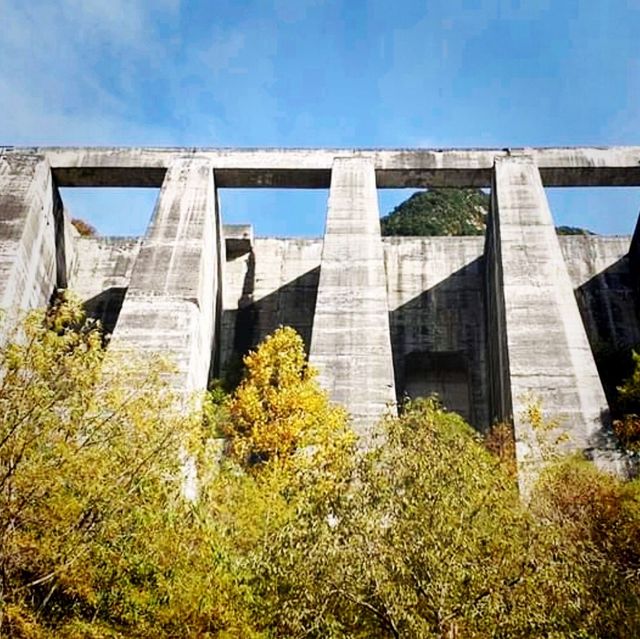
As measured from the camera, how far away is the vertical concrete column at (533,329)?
14.3m

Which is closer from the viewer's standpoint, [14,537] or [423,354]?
[14,537]

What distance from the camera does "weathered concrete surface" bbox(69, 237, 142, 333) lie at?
21.9m

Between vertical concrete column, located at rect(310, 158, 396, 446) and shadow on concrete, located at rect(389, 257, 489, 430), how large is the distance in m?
4.14

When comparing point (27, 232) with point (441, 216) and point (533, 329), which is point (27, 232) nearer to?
point (533, 329)

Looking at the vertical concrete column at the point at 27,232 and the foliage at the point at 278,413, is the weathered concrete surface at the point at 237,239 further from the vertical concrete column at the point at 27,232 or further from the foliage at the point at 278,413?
the foliage at the point at 278,413

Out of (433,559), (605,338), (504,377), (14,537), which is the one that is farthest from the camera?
(605,338)

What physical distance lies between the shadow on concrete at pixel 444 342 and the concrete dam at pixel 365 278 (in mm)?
42

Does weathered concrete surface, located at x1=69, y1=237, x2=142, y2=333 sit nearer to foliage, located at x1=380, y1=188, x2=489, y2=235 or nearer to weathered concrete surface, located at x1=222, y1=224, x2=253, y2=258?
weathered concrete surface, located at x1=222, y1=224, x2=253, y2=258

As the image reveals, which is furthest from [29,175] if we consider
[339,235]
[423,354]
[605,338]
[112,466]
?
[605,338]

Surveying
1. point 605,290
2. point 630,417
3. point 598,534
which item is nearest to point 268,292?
point 605,290

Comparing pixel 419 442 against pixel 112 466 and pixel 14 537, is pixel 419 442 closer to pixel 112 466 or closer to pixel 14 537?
pixel 112 466

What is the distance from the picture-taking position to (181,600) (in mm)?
7438

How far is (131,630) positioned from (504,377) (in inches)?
412

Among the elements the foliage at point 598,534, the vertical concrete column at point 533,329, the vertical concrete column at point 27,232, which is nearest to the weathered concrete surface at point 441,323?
the vertical concrete column at point 533,329
